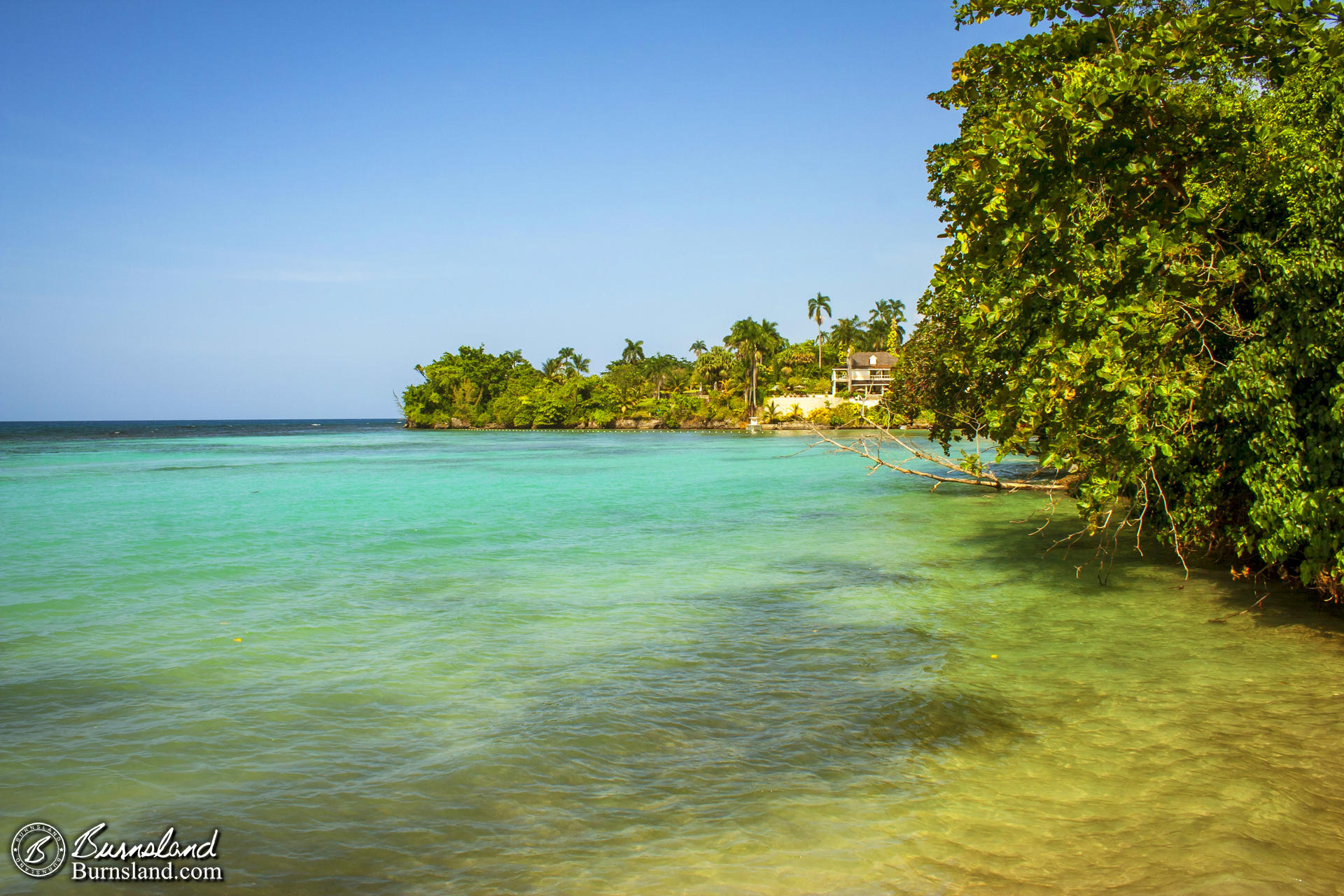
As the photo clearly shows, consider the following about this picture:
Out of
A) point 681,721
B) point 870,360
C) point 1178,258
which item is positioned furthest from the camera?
point 870,360

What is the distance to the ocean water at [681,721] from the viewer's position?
14.1ft

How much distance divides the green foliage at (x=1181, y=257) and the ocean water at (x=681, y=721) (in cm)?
177

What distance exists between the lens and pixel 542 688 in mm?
7180

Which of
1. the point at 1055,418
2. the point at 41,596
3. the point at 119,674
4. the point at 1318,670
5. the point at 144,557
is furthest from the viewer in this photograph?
the point at 144,557

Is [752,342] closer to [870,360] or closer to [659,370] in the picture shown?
[870,360]

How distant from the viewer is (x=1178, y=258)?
27.3ft

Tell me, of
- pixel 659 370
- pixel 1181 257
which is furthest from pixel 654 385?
pixel 1181 257

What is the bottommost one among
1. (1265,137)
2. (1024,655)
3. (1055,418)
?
(1024,655)

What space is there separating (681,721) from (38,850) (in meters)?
4.04

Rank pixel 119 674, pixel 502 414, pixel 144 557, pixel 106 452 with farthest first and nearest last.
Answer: pixel 502 414 < pixel 106 452 < pixel 144 557 < pixel 119 674

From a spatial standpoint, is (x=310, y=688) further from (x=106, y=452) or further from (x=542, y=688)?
(x=106, y=452)

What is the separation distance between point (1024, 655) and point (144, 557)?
1453 centimetres

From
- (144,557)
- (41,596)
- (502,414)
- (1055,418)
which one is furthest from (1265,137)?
(502,414)

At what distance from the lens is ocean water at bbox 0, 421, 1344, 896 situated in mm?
4309
